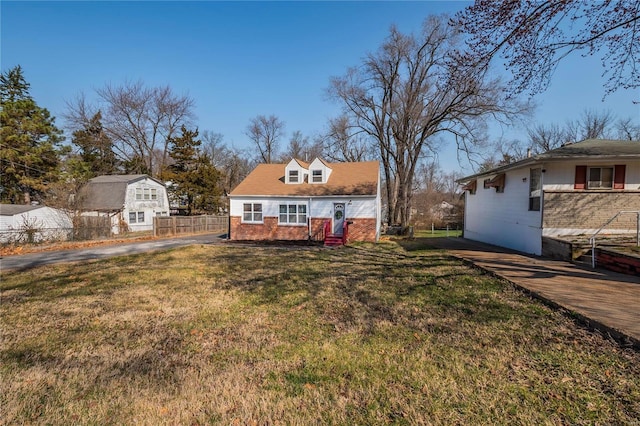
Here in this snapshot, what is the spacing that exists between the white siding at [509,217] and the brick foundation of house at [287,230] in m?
5.84

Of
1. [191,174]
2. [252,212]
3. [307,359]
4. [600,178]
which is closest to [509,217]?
[600,178]

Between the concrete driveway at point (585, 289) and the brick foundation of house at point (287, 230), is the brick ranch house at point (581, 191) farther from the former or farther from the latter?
the brick foundation of house at point (287, 230)

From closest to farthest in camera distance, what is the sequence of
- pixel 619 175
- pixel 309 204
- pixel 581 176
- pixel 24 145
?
pixel 619 175 < pixel 581 176 < pixel 309 204 < pixel 24 145

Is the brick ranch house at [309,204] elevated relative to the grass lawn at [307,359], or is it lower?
elevated

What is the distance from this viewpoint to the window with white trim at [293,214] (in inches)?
755

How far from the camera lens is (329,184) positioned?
20.1 m

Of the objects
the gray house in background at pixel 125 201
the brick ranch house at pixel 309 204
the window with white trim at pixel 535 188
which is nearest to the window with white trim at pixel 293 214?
the brick ranch house at pixel 309 204

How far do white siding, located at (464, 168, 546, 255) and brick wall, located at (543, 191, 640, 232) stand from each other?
0.49 metres

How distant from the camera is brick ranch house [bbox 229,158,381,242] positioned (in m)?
18.4

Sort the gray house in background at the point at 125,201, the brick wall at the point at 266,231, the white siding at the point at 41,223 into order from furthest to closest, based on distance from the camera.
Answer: the gray house in background at the point at 125,201, the brick wall at the point at 266,231, the white siding at the point at 41,223

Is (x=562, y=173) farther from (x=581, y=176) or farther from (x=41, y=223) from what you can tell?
(x=41, y=223)

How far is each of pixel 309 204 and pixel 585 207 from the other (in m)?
13.0

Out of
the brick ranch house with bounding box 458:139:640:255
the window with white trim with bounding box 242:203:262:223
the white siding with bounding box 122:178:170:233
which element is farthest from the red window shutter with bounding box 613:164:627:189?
the white siding with bounding box 122:178:170:233

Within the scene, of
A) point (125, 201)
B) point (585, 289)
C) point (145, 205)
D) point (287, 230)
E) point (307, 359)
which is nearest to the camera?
point (307, 359)
